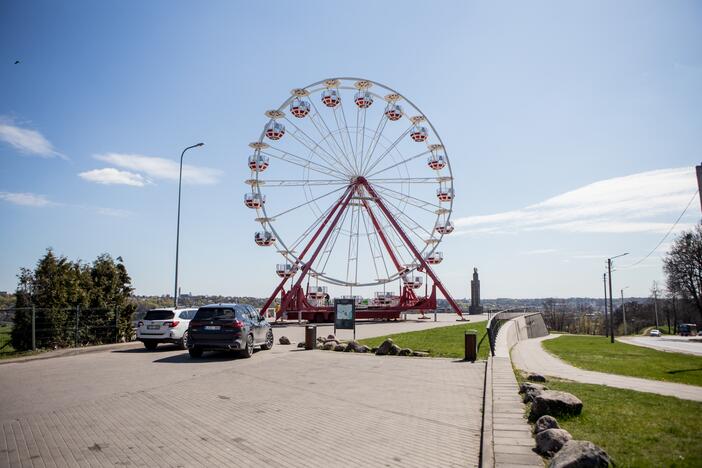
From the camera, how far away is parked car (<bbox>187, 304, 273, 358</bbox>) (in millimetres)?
15164

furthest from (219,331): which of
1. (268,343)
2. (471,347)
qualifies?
(471,347)

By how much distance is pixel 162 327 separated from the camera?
17.5m

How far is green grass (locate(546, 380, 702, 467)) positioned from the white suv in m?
13.3

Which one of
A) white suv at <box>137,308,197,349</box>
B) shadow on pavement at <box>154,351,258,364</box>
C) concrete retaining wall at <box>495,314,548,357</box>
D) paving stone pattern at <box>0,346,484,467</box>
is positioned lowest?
concrete retaining wall at <box>495,314,548,357</box>

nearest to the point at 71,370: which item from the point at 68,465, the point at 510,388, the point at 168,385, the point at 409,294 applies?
the point at 168,385

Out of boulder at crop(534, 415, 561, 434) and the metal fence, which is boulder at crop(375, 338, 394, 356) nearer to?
boulder at crop(534, 415, 561, 434)

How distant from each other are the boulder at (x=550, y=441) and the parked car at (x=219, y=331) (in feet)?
35.4

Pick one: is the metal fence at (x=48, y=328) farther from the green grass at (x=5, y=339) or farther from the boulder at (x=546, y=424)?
the boulder at (x=546, y=424)

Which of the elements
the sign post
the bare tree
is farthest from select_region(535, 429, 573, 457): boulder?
the bare tree

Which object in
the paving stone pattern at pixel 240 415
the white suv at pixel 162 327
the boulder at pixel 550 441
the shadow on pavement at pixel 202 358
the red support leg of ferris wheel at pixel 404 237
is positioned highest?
the red support leg of ferris wheel at pixel 404 237

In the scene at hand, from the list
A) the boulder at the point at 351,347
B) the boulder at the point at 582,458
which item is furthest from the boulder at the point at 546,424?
the boulder at the point at 351,347

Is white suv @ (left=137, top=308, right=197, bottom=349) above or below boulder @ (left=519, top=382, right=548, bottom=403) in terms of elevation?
above

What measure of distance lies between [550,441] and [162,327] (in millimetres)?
14774

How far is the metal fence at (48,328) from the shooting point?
711 inches
